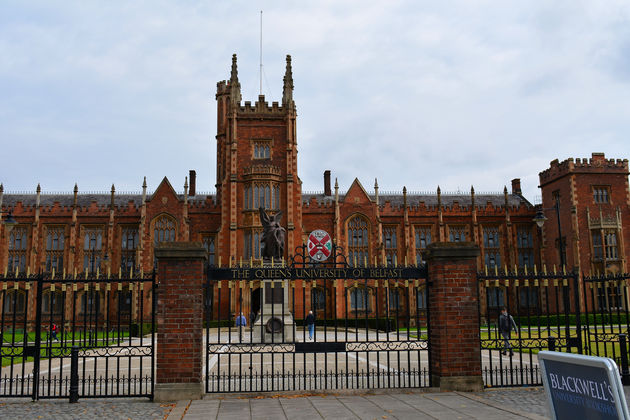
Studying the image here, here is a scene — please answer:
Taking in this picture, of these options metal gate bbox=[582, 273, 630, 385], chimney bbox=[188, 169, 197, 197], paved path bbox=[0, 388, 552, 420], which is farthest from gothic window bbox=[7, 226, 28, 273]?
metal gate bbox=[582, 273, 630, 385]

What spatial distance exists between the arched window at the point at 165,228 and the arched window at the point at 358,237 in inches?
576

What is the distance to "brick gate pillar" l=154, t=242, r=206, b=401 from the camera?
30.2 feet

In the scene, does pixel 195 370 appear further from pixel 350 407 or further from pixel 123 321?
pixel 123 321

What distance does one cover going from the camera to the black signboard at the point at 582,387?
296 centimetres

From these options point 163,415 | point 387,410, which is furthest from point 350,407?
point 163,415

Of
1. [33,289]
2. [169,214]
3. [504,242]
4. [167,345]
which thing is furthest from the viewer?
[504,242]

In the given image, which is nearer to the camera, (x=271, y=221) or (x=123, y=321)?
(x=271, y=221)

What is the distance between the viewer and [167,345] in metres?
9.20

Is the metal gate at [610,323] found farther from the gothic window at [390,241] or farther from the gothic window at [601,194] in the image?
the gothic window at [390,241]

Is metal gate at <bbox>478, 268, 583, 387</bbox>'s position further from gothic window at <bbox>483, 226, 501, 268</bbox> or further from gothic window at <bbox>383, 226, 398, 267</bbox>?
gothic window at <bbox>483, 226, 501, 268</bbox>

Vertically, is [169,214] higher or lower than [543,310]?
higher

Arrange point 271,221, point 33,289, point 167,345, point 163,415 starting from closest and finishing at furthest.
A: point 163,415, point 167,345, point 271,221, point 33,289

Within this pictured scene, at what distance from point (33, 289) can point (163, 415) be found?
124 feet

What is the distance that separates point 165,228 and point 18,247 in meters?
12.6
